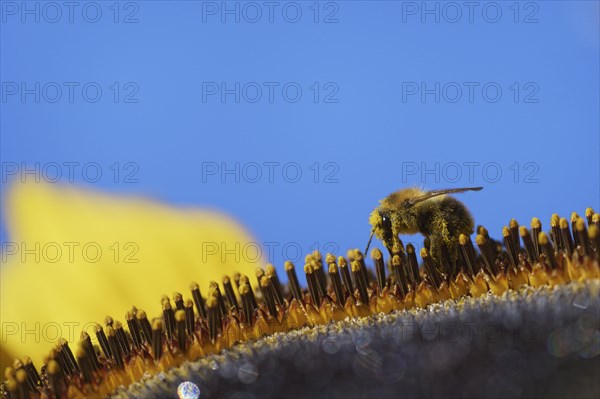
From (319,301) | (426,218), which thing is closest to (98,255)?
(319,301)

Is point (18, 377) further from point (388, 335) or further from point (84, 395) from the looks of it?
point (388, 335)

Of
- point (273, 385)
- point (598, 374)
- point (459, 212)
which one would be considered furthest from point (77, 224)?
point (598, 374)

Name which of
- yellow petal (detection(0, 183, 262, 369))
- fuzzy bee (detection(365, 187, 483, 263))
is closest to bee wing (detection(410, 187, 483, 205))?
fuzzy bee (detection(365, 187, 483, 263))

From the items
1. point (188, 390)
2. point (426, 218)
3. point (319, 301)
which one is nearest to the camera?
point (188, 390)

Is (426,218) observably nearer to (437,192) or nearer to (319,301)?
(437,192)

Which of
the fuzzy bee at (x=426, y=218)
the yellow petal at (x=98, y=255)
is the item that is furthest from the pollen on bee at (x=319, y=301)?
the yellow petal at (x=98, y=255)

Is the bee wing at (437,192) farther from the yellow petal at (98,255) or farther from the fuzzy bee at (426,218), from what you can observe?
the yellow petal at (98,255)

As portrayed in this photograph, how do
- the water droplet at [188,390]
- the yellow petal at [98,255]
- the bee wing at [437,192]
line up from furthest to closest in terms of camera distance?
the yellow petal at [98,255]
the bee wing at [437,192]
the water droplet at [188,390]

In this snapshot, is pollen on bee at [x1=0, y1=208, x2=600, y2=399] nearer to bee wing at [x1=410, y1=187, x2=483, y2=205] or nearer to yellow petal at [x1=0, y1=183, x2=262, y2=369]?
bee wing at [x1=410, y1=187, x2=483, y2=205]
